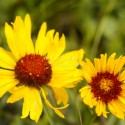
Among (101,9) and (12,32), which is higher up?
(101,9)

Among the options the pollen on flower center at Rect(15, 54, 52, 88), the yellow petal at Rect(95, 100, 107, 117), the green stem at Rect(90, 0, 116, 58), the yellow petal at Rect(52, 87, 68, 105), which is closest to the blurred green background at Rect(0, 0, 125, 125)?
the green stem at Rect(90, 0, 116, 58)

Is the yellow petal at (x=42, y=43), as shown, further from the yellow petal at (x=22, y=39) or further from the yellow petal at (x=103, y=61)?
the yellow petal at (x=103, y=61)

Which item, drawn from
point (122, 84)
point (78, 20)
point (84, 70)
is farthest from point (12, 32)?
point (78, 20)

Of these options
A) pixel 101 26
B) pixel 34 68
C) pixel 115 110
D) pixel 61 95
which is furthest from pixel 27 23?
pixel 101 26

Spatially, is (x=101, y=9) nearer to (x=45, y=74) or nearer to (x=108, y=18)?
(x=108, y=18)

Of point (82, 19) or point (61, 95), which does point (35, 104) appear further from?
point (82, 19)

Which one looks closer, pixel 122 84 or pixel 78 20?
pixel 122 84
